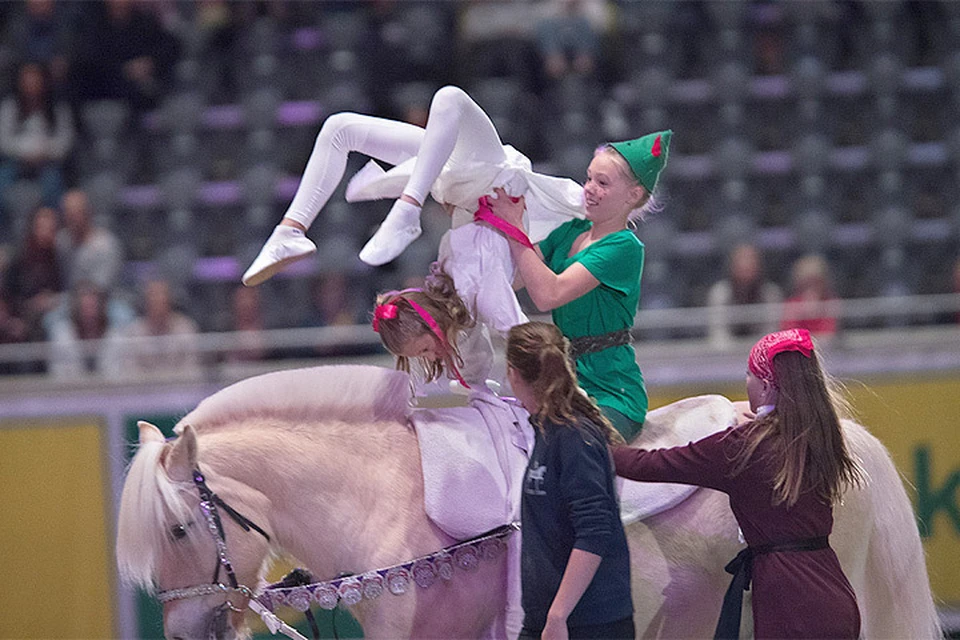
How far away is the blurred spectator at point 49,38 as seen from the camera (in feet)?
21.1

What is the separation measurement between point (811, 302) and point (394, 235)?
308 cm

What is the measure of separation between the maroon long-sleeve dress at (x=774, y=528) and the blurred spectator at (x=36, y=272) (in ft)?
13.1

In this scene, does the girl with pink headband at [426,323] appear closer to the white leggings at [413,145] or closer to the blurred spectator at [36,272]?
the white leggings at [413,145]

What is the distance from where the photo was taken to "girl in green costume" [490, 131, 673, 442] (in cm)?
255

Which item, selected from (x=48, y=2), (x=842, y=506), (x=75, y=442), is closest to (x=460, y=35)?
(x=48, y=2)

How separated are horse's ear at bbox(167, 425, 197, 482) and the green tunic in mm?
873

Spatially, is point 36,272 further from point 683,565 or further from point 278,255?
point 683,565

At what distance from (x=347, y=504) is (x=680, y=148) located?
15.1 ft

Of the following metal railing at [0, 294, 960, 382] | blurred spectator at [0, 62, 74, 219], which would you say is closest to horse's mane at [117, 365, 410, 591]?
metal railing at [0, 294, 960, 382]

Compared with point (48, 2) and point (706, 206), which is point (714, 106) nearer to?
point (706, 206)

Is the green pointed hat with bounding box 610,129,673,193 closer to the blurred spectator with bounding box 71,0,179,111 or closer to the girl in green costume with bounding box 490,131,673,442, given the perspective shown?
the girl in green costume with bounding box 490,131,673,442

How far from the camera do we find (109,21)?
631 cm

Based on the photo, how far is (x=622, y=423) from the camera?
8.46ft

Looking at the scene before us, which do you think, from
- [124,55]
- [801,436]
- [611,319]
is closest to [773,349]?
[801,436]
